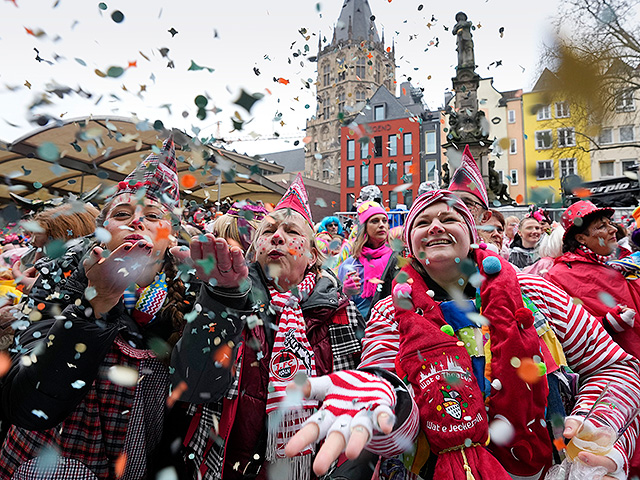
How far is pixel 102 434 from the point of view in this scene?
178cm

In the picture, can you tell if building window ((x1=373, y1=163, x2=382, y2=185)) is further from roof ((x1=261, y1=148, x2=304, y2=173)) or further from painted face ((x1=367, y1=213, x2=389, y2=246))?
painted face ((x1=367, y1=213, x2=389, y2=246))

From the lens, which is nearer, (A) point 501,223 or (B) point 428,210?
(B) point 428,210

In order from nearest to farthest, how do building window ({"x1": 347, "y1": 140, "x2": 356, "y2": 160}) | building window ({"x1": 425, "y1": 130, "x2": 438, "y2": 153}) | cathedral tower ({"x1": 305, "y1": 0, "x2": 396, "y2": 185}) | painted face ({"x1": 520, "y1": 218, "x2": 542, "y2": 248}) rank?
painted face ({"x1": 520, "y1": 218, "x2": 542, "y2": 248}) → building window ({"x1": 425, "y1": 130, "x2": 438, "y2": 153}) → building window ({"x1": 347, "y1": 140, "x2": 356, "y2": 160}) → cathedral tower ({"x1": 305, "y1": 0, "x2": 396, "y2": 185})

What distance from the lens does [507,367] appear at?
161cm

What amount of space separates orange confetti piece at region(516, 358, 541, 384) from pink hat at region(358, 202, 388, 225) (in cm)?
311

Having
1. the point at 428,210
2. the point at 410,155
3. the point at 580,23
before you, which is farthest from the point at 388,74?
the point at 428,210

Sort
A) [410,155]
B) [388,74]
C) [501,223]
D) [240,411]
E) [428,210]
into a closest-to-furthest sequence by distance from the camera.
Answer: [240,411], [428,210], [501,223], [410,155], [388,74]

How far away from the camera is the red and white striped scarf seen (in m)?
1.88

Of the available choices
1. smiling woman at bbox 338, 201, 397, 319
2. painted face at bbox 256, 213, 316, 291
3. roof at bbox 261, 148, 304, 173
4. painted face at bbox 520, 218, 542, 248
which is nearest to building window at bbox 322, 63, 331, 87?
roof at bbox 261, 148, 304, 173

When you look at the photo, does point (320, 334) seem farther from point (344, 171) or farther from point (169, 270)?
point (344, 171)

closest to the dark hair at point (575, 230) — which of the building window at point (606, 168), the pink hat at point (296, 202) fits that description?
the pink hat at point (296, 202)

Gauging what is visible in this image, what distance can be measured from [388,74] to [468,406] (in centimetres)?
6609

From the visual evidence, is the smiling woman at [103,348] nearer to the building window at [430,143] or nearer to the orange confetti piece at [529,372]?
the orange confetti piece at [529,372]

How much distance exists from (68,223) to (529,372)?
2.86 metres
